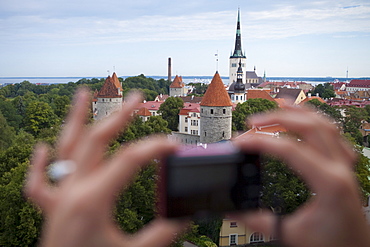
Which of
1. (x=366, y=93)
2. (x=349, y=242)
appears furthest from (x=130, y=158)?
(x=366, y=93)

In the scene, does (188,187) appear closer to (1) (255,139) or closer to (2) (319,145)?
(1) (255,139)

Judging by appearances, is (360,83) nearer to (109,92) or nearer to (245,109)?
(245,109)

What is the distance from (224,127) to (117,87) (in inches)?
411

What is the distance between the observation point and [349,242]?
2.63 ft

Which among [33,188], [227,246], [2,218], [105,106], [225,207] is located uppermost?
[33,188]

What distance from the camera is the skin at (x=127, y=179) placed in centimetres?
77

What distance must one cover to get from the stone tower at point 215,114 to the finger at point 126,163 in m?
19.6

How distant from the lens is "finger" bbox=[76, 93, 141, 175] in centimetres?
82

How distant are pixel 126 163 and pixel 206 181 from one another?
0.28 meters

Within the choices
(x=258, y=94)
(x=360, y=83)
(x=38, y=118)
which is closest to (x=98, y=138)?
(x=38, y=118)

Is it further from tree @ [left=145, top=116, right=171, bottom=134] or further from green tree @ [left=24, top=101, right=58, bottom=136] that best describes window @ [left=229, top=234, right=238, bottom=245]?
green tree @ [left=24, top=101, right=58, bottom=136]

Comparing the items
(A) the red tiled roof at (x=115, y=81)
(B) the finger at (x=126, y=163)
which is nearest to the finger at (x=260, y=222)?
(B) the finger at (x=126, y=163)

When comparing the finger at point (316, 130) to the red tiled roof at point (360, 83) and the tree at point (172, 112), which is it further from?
the red tiled roof at point (360, 83)

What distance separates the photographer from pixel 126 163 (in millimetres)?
821
